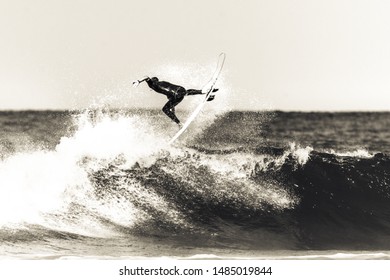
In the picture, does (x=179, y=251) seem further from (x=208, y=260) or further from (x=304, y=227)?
(x=304, y=227)

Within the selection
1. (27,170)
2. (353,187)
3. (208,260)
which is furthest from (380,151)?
(27,170)

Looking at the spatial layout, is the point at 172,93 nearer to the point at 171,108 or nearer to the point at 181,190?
the point at 171,108

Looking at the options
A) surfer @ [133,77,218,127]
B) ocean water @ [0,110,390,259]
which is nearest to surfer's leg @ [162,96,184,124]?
surfer @ [133,77,218,127]

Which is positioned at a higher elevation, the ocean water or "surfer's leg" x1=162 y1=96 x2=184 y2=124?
"surfer's leg" x1=162 y1=96 x2=184 y2=124

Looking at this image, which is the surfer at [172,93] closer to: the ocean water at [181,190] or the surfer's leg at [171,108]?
the surfer's leg at [171,108]

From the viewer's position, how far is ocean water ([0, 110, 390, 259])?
3797 mm

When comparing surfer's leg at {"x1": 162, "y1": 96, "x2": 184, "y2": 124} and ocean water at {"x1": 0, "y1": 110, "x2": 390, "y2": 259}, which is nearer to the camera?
ocean water at {"x1": 0, "y1": 110, "x2": 390, "y2": 259}

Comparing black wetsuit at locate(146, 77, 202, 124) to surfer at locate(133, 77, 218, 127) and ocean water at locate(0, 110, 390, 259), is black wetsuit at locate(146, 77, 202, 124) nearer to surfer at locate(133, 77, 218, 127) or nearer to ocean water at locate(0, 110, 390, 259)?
surfer at locate(133, 77, 218, 127)

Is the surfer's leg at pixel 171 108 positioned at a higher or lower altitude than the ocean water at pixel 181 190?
higher

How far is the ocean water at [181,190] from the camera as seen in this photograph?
380cm

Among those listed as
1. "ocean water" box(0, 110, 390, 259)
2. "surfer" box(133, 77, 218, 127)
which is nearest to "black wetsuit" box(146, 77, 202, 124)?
"surfer" box(133, 77, 218, 127)

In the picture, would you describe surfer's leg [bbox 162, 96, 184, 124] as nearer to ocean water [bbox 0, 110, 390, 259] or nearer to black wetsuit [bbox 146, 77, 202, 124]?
black wetsuit [bbox 146, 77, 202, 124]

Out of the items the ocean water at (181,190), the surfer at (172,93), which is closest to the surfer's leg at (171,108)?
the surfer at (172,93)

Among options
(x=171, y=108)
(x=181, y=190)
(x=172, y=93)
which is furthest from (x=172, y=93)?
(x=181, y=190)
